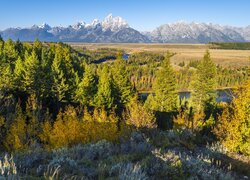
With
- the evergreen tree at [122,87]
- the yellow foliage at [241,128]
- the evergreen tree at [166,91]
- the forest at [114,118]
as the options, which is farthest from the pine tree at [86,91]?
the yellow foliage at [241,128]

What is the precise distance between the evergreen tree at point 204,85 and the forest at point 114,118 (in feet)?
0.65

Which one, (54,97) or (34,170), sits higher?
(34,170)

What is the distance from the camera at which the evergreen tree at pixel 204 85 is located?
204 feet

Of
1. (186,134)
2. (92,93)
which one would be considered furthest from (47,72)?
(186,134)

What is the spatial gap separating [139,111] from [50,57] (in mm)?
41962

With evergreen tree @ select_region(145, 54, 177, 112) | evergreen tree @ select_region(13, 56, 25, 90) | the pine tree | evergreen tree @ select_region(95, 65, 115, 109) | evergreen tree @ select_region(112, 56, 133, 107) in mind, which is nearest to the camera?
evergreen tree @ select_region(95, 65, 115, 109)

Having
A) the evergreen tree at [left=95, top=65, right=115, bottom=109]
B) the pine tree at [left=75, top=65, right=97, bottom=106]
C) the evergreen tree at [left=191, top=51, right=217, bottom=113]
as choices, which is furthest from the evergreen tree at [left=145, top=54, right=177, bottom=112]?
the pine tree at [left=75, top=65, right=97, bottom=106]

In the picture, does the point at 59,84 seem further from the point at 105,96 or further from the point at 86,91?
the point at 105,96

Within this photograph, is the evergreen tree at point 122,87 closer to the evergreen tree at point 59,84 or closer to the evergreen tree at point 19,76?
the evergreen tree at point 59,84

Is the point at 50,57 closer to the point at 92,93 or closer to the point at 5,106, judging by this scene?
the point at 92,93

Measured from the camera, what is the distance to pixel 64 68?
71.3 metres

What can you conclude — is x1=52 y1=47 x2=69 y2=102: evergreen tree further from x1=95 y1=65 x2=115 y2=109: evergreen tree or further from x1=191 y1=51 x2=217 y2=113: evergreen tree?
x1=191 y1=51 x2=217 y2=113: evergreen tree

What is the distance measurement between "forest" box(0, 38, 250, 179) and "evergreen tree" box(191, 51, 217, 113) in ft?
0.65

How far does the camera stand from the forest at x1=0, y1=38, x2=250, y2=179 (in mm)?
9102
